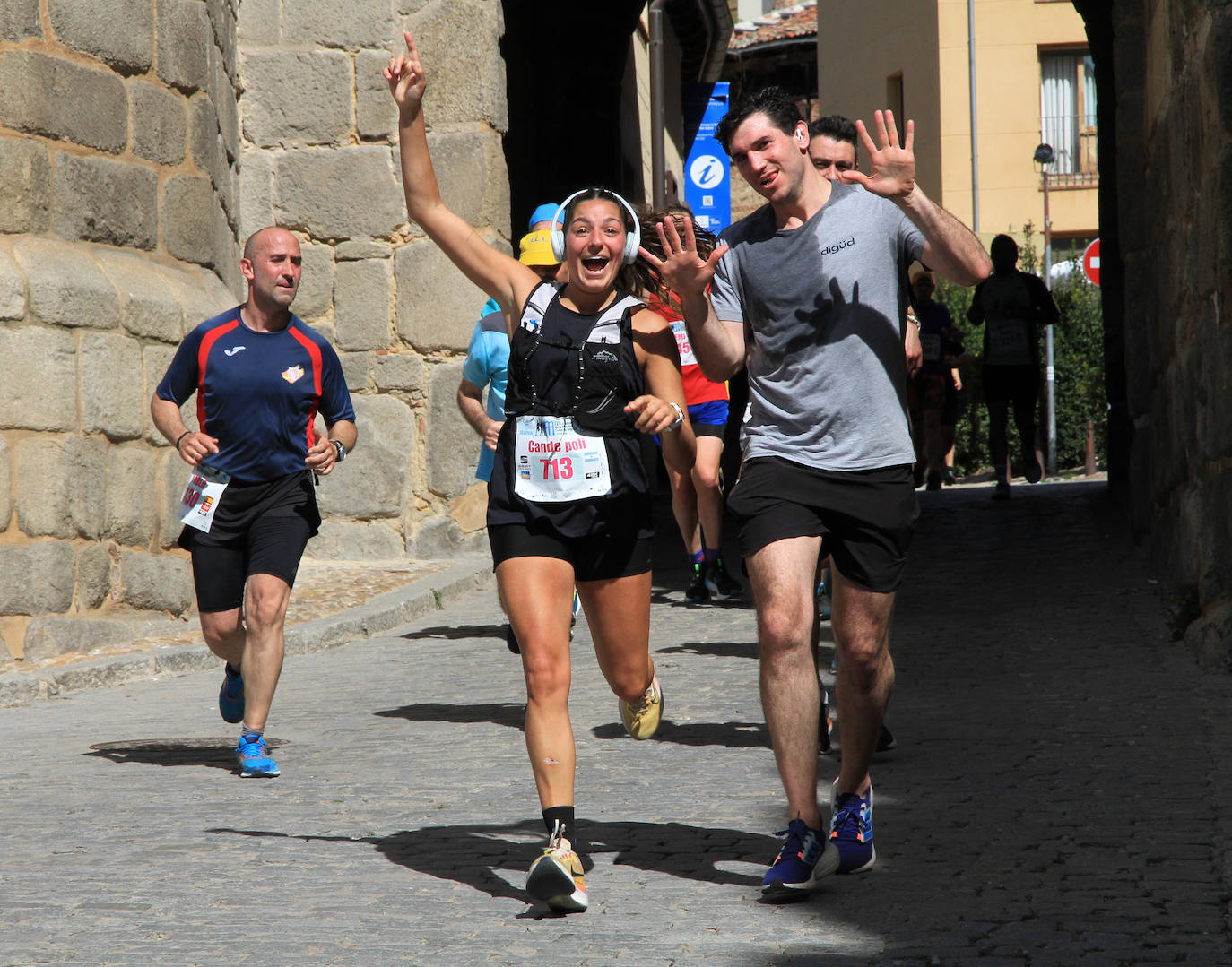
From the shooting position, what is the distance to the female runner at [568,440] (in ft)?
14.3

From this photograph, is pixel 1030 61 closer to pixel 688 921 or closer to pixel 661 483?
pixel 661 483

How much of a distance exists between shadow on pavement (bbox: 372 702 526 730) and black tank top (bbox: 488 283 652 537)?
2410mm

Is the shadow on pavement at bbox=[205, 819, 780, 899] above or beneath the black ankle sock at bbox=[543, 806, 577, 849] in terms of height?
beneath

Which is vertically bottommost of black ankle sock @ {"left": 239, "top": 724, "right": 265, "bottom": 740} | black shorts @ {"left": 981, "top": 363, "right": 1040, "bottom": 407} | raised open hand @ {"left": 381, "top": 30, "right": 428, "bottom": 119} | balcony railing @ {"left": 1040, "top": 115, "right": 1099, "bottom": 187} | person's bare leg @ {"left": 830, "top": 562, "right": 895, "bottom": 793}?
black ankle sock @ {"left": 239, "top": 724, "right": 265, "bottom": 740}

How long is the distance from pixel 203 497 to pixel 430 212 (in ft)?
6.75

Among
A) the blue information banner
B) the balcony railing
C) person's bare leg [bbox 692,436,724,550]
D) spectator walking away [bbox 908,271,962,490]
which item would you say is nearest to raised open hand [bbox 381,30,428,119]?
person's bare leg [bbox 692,436,724,550]

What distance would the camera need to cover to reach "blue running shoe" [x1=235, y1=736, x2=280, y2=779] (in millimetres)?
5957

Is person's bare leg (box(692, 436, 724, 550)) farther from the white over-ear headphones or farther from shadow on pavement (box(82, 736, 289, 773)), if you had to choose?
the white over-ear headphones

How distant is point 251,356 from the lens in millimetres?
6500

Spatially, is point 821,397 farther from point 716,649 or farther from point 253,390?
point 716,649

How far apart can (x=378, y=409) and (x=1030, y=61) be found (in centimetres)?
2663

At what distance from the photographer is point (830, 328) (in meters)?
4.48

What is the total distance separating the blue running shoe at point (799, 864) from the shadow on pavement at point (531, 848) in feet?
0.62

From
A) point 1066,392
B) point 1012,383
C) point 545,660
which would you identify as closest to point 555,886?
point 545,660
